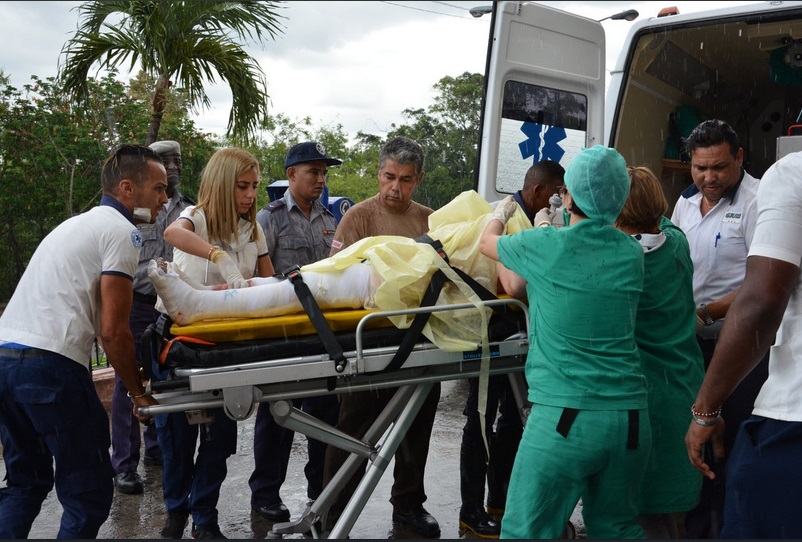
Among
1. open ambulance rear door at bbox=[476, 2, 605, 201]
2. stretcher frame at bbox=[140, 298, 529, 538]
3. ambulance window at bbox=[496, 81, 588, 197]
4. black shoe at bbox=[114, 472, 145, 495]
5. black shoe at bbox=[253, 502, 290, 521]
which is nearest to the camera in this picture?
stretcher frame at bbox=[140, 298, 529, 538]

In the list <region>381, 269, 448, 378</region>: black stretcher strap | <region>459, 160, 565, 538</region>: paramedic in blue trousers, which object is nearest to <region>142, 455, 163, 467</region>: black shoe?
<region>459, 160, 565, 538</region>: paramedic in blue trousers

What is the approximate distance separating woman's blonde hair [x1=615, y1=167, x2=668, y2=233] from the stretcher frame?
517 millimetres

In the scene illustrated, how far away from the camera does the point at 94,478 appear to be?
3.28m

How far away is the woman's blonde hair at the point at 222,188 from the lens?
13.4 feet

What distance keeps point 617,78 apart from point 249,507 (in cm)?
343

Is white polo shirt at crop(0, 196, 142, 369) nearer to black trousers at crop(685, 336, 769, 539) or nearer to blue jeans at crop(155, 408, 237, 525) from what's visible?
blue jeans at crop(155, 408, 237, 525)

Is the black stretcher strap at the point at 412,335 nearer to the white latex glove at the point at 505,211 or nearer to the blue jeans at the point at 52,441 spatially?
the white latex glove at the point at 505,211

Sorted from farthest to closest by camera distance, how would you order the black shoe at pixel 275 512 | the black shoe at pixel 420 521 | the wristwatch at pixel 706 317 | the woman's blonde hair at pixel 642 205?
the black shoe at pixel 275 512 → the black shoe at pixel 420 521 → the wristwatch at pixel 706 317 → the woman's blonde hair at pixel 642 205

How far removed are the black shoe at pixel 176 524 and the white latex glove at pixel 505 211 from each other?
2091 mm

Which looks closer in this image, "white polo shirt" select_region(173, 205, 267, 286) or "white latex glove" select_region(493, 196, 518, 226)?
"white latex glove" select_region(493, 196, 518, 226)

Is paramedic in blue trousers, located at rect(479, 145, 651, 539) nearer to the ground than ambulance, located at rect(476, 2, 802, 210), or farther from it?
nearer to the ground

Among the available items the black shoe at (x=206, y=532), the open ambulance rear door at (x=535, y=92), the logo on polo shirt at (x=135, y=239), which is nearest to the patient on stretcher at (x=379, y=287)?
the logo on polo shirt at (x=135, y=239)

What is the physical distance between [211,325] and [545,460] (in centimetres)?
124

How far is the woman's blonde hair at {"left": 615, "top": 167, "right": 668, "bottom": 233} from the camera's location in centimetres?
316
